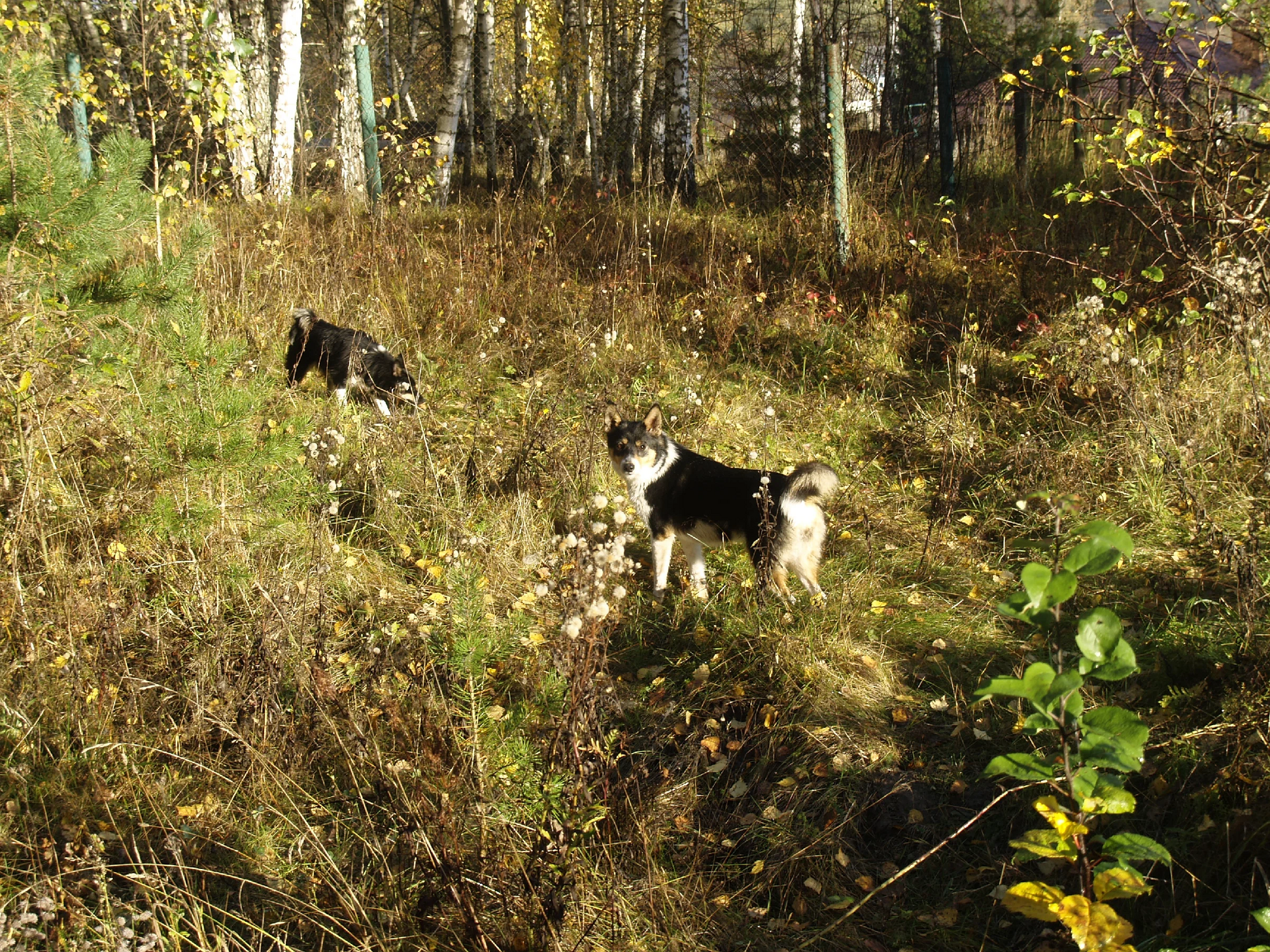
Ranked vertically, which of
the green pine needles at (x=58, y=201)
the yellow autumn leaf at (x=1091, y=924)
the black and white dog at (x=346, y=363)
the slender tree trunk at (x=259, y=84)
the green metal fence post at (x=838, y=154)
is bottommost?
the yellow autumn leaf at (x=1091, y=924)

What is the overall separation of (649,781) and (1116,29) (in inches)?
176

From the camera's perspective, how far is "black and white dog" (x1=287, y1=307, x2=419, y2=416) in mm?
5523

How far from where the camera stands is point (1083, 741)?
62.4 inches

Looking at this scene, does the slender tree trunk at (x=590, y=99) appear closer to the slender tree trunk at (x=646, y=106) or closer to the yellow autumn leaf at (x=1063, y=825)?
the slender tree trunk at (x=646, y=106)

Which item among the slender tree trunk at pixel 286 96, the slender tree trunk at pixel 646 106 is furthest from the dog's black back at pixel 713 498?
the slender tree trunk at pixel 646 106

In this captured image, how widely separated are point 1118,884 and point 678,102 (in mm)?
9768

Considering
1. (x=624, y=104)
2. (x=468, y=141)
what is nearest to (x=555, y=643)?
(x=624, y=104)

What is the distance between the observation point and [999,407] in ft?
17.7

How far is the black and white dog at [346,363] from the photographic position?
5.52 metres

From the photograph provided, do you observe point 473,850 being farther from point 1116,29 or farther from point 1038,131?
point 1038,131

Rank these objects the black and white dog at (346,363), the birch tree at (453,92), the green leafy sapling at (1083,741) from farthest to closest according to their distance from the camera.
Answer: the birch tree at (453,92) < the black and white dog at (346,363) < the green leafy sapling at (1083,741)

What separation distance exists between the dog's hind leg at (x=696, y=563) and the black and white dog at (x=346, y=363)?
215 cm

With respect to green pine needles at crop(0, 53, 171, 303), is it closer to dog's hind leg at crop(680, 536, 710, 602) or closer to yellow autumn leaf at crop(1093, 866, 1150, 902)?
dog's hind leg at crop(680, 536, 710, 602)

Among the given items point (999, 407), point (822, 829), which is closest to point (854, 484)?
point (999, 407)
